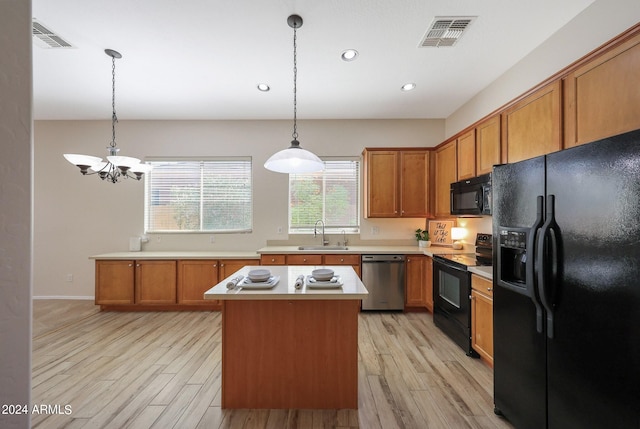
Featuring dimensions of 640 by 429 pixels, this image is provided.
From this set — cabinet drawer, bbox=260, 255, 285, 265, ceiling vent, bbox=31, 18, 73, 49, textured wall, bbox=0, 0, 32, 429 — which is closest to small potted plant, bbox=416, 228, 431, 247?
cabinet drawer, bbox=260, 255, 285, 265

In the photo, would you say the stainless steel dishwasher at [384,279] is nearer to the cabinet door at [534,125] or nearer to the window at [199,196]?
the cabinet door at [534,125]

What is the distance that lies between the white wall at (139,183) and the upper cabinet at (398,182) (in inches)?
15.9

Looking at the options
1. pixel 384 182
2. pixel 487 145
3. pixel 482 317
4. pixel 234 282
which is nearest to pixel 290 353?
pixel 234 282

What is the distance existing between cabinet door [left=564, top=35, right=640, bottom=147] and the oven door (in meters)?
1.54

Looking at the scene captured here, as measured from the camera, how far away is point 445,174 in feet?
12.6

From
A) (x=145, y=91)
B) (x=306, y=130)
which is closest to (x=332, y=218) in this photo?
(x=306, y=130)

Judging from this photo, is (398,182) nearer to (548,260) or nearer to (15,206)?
(548,260)

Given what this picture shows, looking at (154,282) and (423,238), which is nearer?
(154,282)

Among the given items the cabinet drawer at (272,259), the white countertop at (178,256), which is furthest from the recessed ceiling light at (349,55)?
the white countertop at (178,256)

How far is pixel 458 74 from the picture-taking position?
10.1 feet

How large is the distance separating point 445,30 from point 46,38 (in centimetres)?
363

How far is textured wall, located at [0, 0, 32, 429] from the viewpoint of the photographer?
38.2 inches

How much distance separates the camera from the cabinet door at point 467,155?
10.3 feet

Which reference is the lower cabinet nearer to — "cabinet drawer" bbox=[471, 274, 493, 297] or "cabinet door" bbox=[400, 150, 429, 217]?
"cabinet door" bbox=[400, 150, 429, 217]
